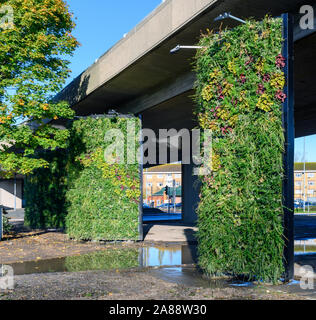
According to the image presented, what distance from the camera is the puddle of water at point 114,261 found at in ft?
29.9

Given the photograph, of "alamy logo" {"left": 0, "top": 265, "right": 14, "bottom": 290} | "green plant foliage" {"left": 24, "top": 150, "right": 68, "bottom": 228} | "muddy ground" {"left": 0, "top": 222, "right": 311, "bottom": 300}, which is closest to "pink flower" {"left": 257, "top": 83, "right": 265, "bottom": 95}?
"muddy ground" {"left": 0, "top": 222, "right": 311, "bottom": 300}

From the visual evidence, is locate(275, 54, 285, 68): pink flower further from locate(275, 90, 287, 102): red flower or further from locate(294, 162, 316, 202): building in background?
locate(294, 162, 316, 202): building in background

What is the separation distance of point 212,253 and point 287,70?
392 cm

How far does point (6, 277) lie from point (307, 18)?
9.44 m

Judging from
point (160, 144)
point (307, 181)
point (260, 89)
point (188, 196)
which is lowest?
point (188, 196)

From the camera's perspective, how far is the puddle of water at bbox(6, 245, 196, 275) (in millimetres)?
9125

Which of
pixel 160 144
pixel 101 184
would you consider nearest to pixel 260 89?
pixel 101 184

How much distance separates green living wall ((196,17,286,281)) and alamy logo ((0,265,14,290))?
150 inches

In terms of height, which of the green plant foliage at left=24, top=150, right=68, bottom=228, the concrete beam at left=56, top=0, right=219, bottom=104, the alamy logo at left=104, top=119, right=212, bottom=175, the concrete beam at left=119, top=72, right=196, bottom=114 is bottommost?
the green plant foliage at left=24, top=150, right=68, bottom=228

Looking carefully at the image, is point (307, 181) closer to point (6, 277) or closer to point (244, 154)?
point (244, 154)

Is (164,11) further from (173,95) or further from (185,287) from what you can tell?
(185,287)

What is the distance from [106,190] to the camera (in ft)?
46.2

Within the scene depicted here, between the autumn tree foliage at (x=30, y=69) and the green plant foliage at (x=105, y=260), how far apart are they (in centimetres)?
426

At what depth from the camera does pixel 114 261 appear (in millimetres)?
10148
